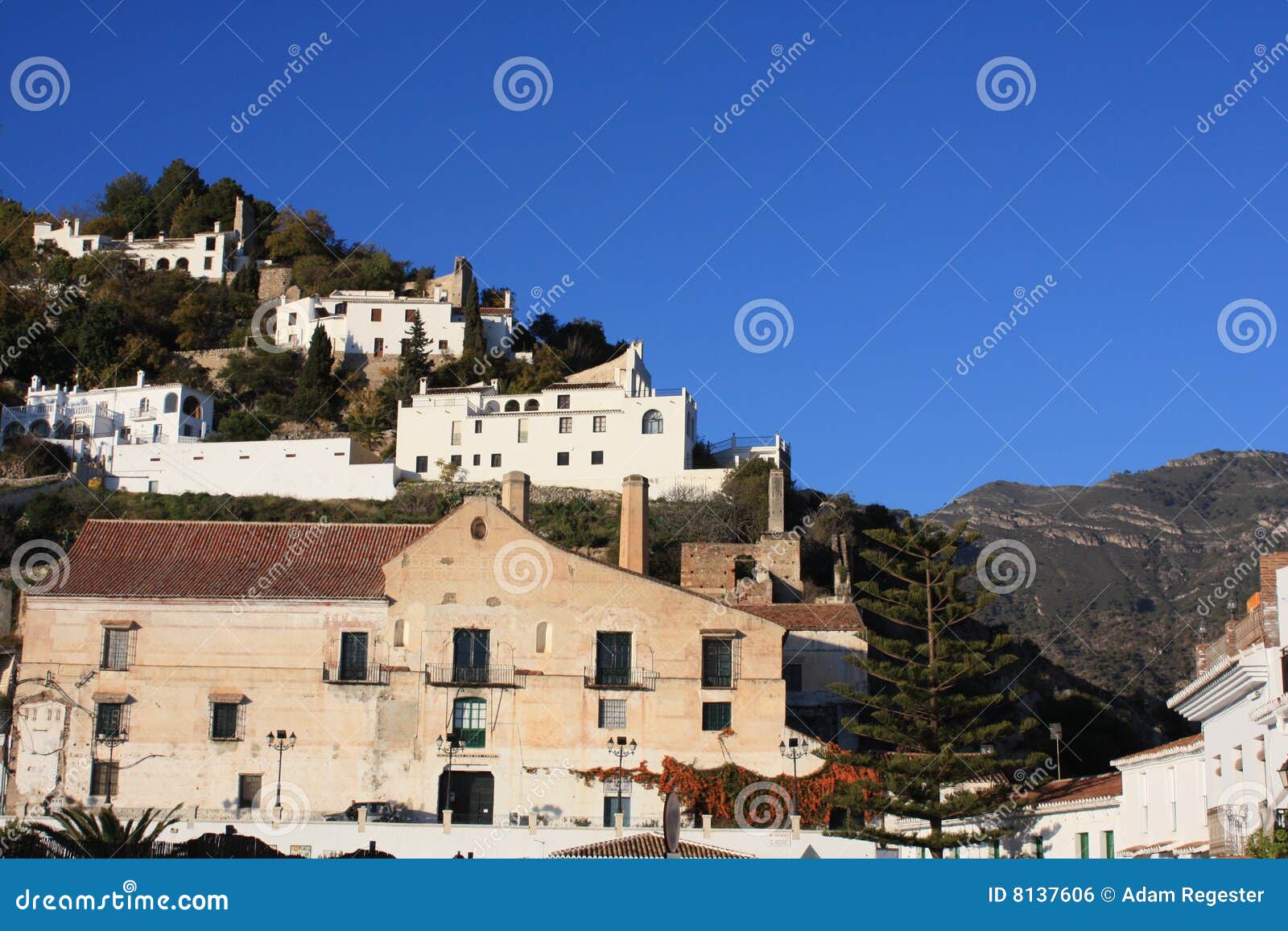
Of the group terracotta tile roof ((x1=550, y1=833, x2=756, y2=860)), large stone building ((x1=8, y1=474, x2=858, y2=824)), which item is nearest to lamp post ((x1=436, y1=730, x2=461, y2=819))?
large stone building ((x1=8, y1=474, x2=858, y2=824))

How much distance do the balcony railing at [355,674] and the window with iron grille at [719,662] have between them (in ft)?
26.0

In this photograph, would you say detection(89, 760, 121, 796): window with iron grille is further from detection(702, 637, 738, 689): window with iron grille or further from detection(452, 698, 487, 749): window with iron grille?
detection(702, 637, 738, 689): window with iron grille

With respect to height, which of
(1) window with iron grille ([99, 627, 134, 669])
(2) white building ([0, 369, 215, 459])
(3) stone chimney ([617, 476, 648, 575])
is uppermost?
(2) white building ([0, 369, 215, 459])

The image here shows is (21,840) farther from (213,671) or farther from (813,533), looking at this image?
(813,533)

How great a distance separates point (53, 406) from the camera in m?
78.1

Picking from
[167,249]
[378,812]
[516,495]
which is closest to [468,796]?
[378,812]

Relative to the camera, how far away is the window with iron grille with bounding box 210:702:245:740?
127 feet

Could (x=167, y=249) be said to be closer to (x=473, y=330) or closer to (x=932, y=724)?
Answer: (x=473, y=330)

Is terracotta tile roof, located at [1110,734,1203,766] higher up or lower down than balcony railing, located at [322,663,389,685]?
lower down

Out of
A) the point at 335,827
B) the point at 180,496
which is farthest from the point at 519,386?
the point at 335,827

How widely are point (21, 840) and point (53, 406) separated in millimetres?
52099

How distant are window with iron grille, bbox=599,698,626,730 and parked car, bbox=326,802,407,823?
528 cm

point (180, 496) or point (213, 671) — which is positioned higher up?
point (180, 496)

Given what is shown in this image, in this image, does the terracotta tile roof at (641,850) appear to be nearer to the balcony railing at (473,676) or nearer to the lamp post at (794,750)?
the lamp post at (794,750)
